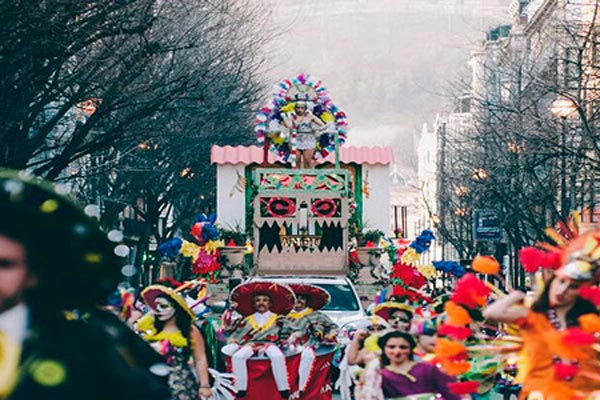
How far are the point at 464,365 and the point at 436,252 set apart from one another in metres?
113

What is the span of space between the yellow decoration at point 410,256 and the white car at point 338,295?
6.16 feet

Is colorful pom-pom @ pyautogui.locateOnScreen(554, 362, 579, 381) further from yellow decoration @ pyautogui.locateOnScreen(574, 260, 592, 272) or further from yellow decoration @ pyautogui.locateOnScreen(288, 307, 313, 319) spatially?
yellow decoration @ pyautogui.locateOnScreen(288, 307, 313, 319)

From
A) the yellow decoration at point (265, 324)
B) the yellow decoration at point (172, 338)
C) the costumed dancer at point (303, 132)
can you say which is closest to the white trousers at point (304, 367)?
the yellow decoration at point (265, 324)

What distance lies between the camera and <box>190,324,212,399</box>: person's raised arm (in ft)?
39.8

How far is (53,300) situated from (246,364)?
11.2 meters

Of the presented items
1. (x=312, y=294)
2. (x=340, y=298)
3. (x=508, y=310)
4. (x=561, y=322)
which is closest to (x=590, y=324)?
(x=508, y=310)

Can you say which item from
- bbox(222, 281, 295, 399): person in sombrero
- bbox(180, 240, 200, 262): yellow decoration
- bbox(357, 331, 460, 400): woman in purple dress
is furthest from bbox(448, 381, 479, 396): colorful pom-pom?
bbox(180, 240, 200, 262): yellow decoration

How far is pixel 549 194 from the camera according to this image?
115 ft

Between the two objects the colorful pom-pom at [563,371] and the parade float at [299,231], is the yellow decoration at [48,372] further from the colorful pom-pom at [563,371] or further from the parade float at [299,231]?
the parade float at [299,231]

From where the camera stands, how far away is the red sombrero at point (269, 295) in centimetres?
1631

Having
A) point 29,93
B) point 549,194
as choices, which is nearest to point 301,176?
point 29,93

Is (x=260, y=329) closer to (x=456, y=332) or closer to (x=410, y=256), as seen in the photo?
(x=410, y=256)

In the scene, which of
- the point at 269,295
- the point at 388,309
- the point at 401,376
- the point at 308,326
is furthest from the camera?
the point at 308,326

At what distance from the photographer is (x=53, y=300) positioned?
14.4 ft
